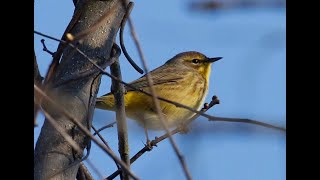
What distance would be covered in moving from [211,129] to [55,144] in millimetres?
1513

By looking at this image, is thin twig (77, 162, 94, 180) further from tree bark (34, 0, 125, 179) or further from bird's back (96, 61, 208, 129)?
bird's back (96, 61, 208, 129)

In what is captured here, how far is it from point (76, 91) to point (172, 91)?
4.29m

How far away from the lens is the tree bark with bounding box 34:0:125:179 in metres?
3.43

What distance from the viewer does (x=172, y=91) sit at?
7969mm

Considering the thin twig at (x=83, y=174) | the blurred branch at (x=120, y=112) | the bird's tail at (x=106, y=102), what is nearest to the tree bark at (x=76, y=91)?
the blurred branch at (x=120, y=112)
